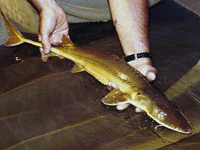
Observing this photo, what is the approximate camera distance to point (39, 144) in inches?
74.9

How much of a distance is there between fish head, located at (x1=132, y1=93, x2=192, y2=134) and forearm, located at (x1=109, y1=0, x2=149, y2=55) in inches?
31.9

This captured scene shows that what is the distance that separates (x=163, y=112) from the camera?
1696mm

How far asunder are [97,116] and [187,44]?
1.91 meters

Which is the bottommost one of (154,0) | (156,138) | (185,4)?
(156,138)

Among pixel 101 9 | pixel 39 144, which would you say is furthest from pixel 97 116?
pixel 101 9

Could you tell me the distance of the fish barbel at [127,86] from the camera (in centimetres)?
168

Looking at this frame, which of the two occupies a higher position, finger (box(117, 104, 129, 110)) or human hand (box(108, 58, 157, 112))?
human hand (box(108, 58, 157, 112))

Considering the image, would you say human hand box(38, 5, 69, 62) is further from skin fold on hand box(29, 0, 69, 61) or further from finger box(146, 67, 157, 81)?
finger box(146, 67, 157, 81)

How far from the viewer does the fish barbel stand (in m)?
1.68

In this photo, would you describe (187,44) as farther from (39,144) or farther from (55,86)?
(39,144)

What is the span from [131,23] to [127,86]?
1.04m

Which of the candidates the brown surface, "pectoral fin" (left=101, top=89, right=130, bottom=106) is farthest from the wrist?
"pectoral fin" (left=101, top=89, right=130, bottom=106)

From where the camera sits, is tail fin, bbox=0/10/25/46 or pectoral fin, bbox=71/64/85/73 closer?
pectoral fin, bbox=71/64/85/73

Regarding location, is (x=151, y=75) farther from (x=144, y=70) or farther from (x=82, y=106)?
(x=82, y=106)
